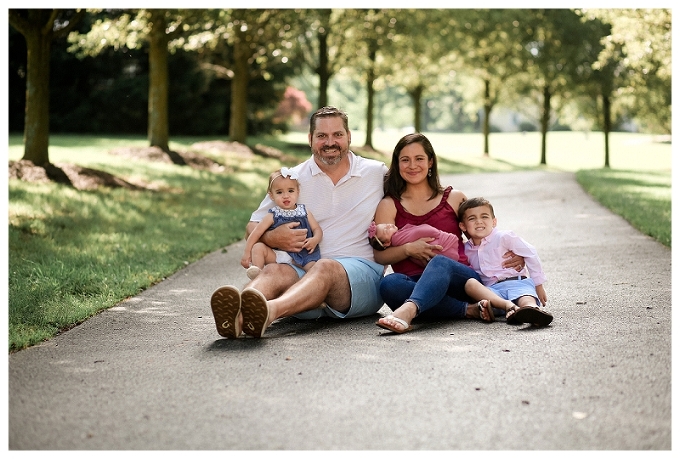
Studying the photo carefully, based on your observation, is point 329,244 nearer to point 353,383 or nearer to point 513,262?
point 513,262

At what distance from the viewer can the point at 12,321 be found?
19.9 ft

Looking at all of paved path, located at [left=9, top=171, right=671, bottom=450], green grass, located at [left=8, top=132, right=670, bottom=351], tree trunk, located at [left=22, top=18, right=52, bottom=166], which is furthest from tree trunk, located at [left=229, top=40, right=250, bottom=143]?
paved path, located at [left=9, top=171, right=671, bottom=450]

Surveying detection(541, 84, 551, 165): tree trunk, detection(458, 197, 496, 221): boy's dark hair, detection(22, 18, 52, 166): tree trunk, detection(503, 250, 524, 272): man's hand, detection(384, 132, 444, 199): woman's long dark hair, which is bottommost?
detection(503, 250, 524, 272): man's hand

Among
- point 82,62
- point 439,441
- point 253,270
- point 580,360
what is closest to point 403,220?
point 253,270

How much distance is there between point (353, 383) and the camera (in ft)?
14.5

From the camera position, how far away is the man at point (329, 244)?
18.3 feet

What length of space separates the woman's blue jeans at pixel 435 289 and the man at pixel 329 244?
7.2 inches

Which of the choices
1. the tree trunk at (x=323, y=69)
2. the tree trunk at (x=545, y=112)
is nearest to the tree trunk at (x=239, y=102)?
the tree trunk at (x=323, y=69)

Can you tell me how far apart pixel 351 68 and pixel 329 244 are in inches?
1121

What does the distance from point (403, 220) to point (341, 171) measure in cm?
61

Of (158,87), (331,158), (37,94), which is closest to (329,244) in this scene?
(331,158)

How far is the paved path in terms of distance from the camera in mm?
3625

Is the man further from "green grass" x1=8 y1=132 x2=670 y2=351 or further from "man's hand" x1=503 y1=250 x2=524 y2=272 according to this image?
"green grass" x1=8 y1=132 x2=670 y2=351

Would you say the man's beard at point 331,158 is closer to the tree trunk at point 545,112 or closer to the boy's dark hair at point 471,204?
the boy's dark hair at point 471,204
